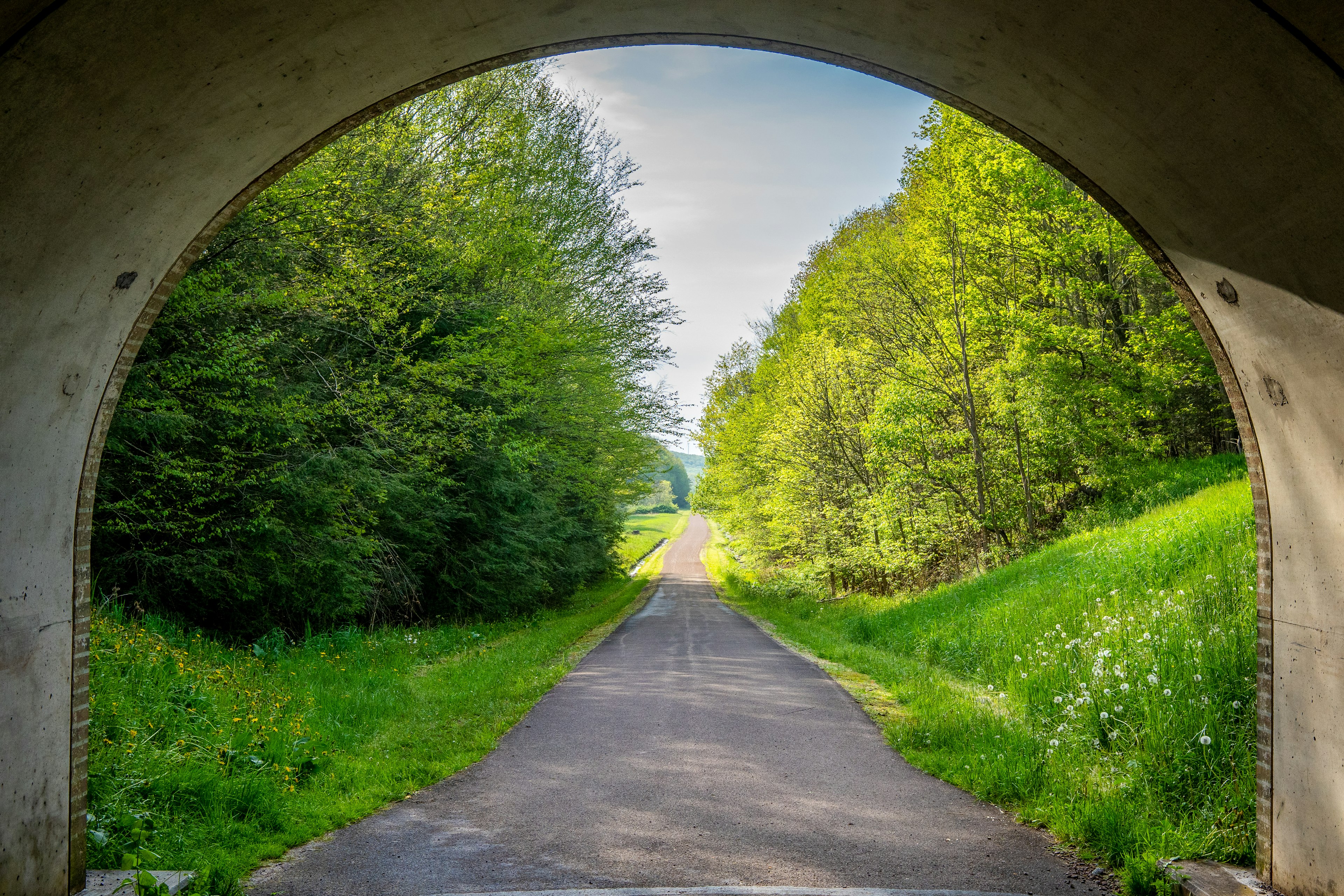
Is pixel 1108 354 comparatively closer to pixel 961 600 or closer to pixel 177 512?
pixel 961 600

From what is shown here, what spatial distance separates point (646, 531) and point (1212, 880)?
84.0 m

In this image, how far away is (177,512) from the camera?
977 cm

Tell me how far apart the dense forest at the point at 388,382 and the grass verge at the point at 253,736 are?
1.27 m

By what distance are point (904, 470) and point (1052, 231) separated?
234 inches

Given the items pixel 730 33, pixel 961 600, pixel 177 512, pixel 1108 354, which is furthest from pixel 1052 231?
pixel 177 512

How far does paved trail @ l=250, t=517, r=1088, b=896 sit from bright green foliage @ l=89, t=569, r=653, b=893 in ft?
1.05

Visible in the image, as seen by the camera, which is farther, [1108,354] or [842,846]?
[1108,354]

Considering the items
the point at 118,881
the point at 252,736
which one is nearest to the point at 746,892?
the point at 118,881

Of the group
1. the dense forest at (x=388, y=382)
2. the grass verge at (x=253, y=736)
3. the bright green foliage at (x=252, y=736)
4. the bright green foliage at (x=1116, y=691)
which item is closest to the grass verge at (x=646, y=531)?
the dense forest at (x=388, y=382)

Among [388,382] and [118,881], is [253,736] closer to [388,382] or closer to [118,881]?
[118,881]

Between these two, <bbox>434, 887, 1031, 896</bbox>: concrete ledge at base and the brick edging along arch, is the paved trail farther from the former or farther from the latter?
the brick edging along arch

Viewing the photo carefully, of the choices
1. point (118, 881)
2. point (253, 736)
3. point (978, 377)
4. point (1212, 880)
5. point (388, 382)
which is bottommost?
point (118, 881)

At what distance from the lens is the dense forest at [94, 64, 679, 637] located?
938 cm

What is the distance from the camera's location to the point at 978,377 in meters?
18.2
